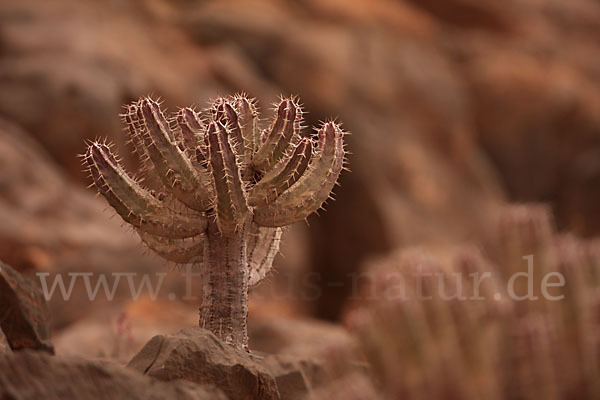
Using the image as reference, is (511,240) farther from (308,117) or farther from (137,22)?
(137,22)

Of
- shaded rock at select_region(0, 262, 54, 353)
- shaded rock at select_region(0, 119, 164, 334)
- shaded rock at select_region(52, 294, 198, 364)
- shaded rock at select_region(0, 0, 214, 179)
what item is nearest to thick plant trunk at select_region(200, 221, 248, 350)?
shaded rock at select_region(0, 262, 54, 353)

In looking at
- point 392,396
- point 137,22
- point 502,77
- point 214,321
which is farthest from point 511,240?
point 502,77

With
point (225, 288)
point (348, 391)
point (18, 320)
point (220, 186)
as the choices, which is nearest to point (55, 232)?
point (348, 391)

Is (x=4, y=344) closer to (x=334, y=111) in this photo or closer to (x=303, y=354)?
(x=303, y=354)

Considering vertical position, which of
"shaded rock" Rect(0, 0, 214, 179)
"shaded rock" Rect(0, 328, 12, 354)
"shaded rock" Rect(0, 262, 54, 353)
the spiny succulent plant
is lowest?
"shaded rock" Rect(0, 328, 12, 354)

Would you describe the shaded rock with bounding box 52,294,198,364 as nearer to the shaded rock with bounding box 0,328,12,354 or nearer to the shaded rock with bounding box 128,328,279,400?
the shaded rock with bounding box 0,328,12,354

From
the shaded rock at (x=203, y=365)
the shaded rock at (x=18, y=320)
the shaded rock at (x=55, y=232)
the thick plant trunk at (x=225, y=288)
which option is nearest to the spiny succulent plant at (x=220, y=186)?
the thick plant trunk at (x=225, y=288)
